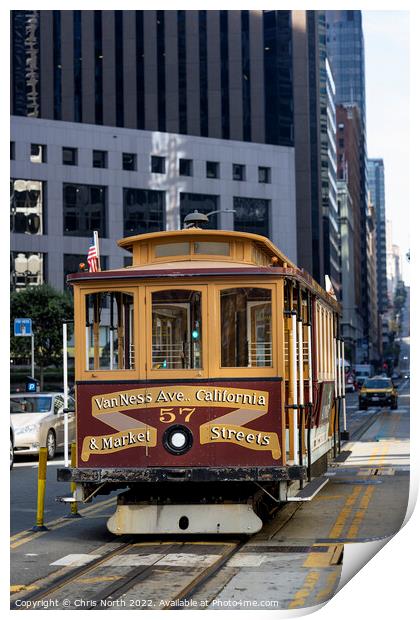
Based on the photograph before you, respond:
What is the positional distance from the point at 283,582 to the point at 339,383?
354 inches

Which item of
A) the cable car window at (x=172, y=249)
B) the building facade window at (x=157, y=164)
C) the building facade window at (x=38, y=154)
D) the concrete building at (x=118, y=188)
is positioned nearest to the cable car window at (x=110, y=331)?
the cable car window at (x=172, y=249)

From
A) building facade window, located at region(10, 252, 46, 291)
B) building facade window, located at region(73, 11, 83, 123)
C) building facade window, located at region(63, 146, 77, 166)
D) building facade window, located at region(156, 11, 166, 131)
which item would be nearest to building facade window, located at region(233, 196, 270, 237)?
building facade window, located at region(156, 11, 166, 131)

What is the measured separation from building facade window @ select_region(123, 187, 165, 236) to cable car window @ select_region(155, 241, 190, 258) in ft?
181

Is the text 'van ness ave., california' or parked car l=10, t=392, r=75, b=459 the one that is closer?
the text 'van ness ave., california'

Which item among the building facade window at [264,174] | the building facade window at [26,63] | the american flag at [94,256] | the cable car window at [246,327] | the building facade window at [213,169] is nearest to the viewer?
the cable car window at [246,327]

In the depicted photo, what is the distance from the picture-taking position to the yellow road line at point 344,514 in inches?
489

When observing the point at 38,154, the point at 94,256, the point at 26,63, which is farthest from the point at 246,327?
the point at 26,63

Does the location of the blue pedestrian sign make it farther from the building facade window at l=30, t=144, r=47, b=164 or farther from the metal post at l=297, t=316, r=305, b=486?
the building facade window at l=30, t=144, r=47, b=164

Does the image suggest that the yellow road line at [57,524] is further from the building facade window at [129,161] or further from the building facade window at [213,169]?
the building facade window at [213,169]

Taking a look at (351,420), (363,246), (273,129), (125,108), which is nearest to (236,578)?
(351,420)

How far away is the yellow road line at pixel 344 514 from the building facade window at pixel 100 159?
175 ft

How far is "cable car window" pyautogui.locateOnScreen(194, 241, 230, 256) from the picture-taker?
489 inches

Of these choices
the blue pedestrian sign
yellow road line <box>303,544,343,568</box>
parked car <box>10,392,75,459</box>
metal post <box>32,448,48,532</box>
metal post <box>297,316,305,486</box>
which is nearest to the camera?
yellow road line <box>303,544,343,568</box>

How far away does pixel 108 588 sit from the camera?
9328 millimetres
